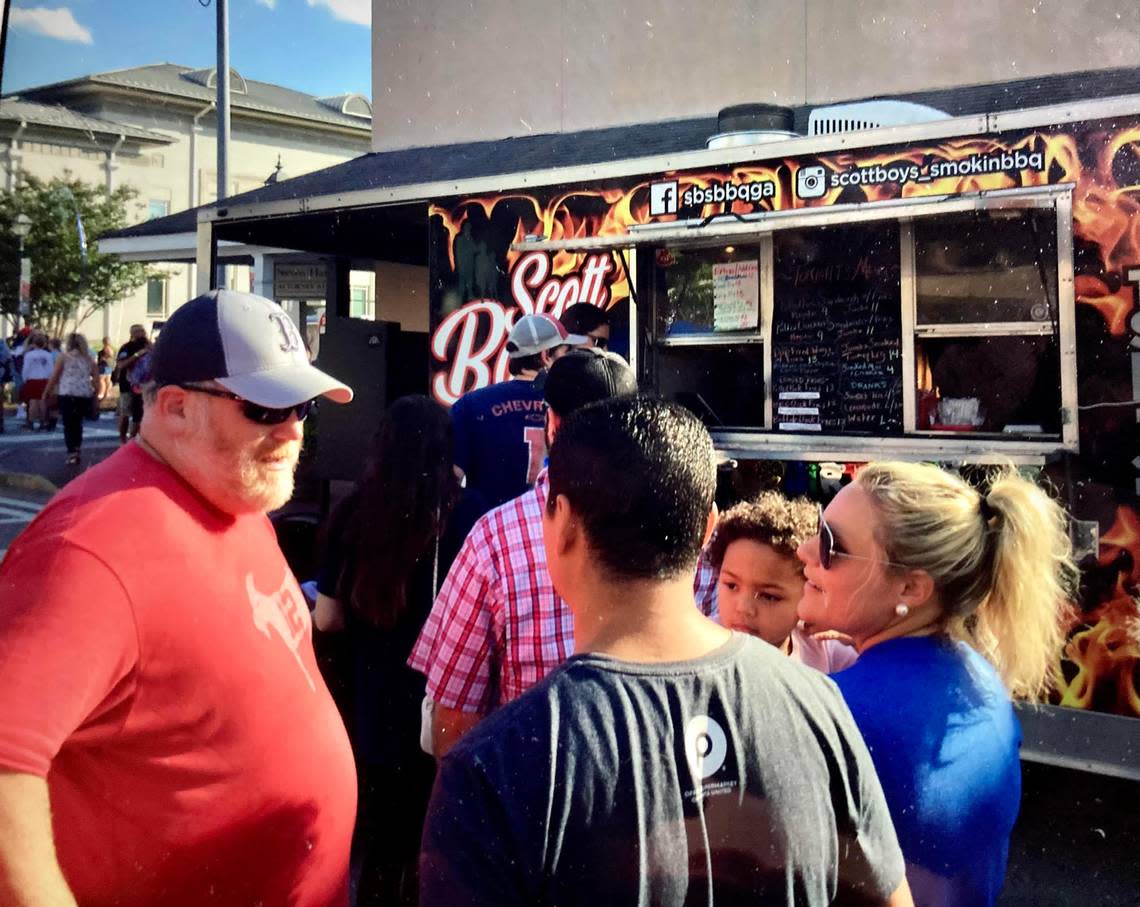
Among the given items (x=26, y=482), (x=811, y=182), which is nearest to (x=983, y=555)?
(x=811, y=182)

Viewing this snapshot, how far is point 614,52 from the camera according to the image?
13414mm

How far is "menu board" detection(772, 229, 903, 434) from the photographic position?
5.81 metres

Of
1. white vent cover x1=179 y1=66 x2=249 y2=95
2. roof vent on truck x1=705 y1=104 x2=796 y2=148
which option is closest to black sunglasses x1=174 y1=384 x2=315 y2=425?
roof vent on truck x1=705 y1=104 x2=796 y2=148

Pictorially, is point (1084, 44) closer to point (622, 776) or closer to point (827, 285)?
point (827, 285)

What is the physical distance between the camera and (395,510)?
338cm

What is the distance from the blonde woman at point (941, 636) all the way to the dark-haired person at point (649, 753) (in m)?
0.32

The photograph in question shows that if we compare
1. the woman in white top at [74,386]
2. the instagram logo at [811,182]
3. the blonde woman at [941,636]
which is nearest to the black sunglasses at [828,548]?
the blonde woman at [941,636]

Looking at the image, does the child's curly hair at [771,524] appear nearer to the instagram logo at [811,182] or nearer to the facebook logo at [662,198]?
the instagram logo at [811,182]

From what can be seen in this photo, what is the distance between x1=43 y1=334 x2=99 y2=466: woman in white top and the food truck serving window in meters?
10.7

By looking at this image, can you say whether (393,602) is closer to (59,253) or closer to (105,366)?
(105,366)

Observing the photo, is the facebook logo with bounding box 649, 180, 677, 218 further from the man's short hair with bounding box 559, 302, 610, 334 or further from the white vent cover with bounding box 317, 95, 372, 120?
the white vent cover with bounding box 317, 95, 372, 120

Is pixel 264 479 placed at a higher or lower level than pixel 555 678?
higher

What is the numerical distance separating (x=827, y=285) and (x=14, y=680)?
16.8ft

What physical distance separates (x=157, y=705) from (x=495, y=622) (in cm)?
107
